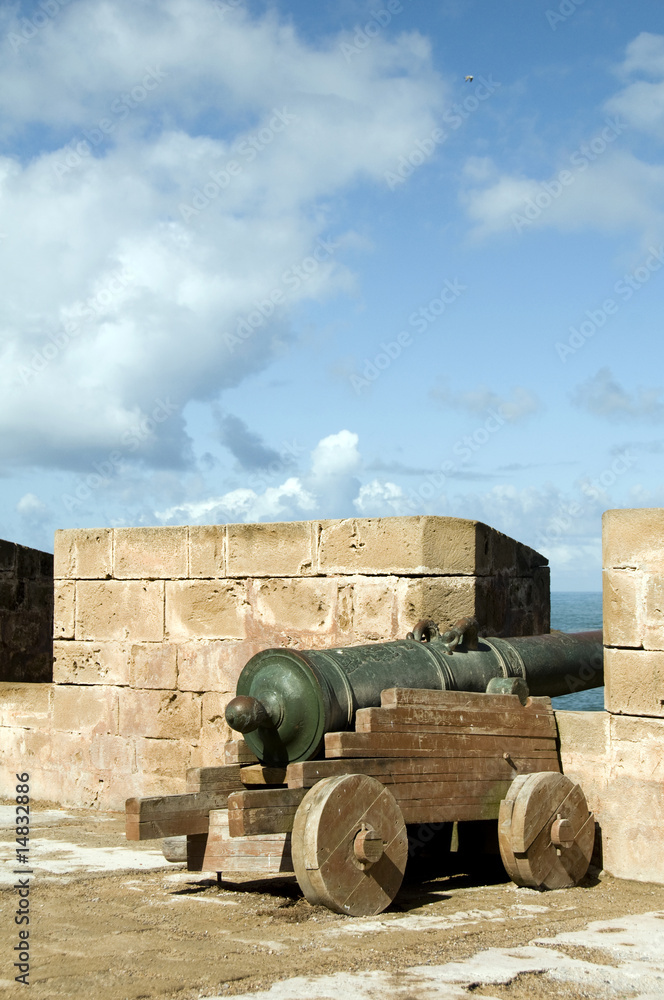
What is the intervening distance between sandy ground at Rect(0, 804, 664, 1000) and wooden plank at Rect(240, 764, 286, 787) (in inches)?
20.6

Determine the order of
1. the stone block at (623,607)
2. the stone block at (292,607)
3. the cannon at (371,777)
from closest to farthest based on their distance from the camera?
the cannon at (371,777), the stone block at (623,607), the stone block at (292,607)

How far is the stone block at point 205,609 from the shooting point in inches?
306

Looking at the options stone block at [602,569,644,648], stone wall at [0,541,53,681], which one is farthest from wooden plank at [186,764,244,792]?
stone wall at [0,541,53,681]

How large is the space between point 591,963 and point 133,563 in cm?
486

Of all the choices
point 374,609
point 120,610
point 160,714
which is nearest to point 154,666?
point 160,714

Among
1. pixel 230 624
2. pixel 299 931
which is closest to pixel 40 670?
pixel 230 624

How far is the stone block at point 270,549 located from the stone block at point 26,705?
2079 millimetres

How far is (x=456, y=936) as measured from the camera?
4566 mm

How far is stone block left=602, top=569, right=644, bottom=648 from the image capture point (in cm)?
592


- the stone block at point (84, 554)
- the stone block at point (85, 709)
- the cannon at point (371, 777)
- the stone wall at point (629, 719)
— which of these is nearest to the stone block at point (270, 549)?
the stone block at point (84, 554)

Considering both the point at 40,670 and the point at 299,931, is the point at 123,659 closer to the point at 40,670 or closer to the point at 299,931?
the point at 40,670

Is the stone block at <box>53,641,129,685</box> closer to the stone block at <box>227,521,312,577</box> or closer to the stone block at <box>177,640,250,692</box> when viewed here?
the stone block at <box>177,640,250,692</box>

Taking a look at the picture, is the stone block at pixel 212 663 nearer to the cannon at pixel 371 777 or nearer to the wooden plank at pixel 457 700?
the cannon at pixel 371 777

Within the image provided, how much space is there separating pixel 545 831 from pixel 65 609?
4442 millimetres
